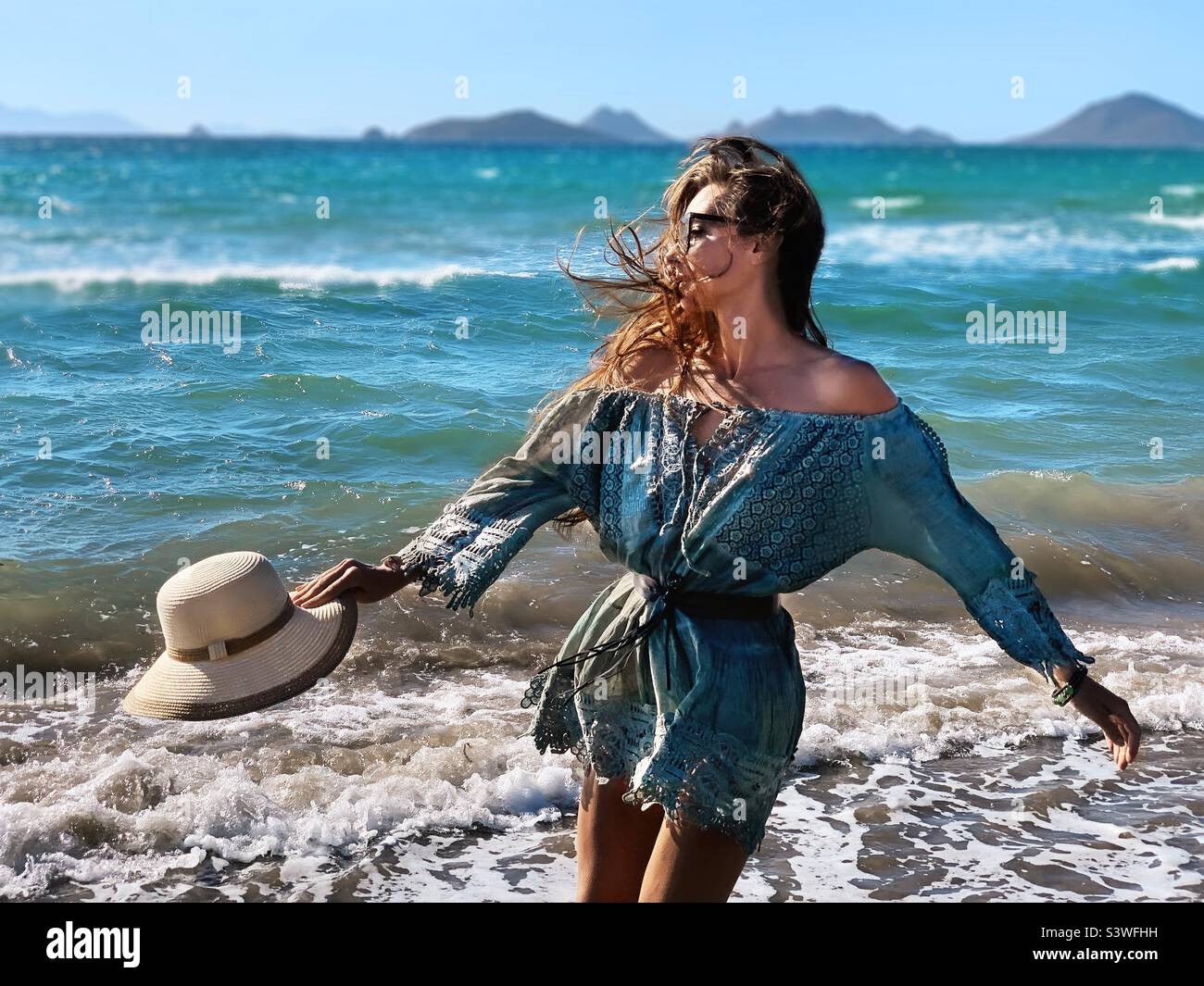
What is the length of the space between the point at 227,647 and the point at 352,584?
0.27m

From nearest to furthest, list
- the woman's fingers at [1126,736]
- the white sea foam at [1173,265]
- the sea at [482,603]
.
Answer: the woman's fingers at [1126,736] → the sea at [482,603] → the white sea foam at [1173,265]

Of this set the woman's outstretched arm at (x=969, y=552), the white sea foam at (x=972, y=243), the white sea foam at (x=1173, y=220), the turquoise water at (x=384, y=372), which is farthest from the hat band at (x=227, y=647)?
the white sea foam at (x=1173, y=220)

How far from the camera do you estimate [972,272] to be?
63.0 feet

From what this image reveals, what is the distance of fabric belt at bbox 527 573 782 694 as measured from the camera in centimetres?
262

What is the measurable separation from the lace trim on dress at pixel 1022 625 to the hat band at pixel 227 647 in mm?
1297

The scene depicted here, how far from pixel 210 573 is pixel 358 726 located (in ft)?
9.41

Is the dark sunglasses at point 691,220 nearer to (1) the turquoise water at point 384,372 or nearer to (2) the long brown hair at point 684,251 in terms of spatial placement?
(2) the long brown hair at point 684,251

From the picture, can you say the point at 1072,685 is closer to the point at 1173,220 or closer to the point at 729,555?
the point at 729,555

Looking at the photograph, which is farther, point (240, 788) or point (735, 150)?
point (240, 788)

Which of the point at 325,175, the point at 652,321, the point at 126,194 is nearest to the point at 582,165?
the point at 325,175

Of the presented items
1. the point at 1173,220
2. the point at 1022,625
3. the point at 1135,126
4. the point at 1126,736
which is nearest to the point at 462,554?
the point at 1022,625

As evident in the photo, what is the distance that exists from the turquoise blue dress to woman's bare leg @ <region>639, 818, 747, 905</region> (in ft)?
0.09

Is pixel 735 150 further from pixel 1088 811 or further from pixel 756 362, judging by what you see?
pixel 1088 811

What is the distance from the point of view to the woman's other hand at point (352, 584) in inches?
108
